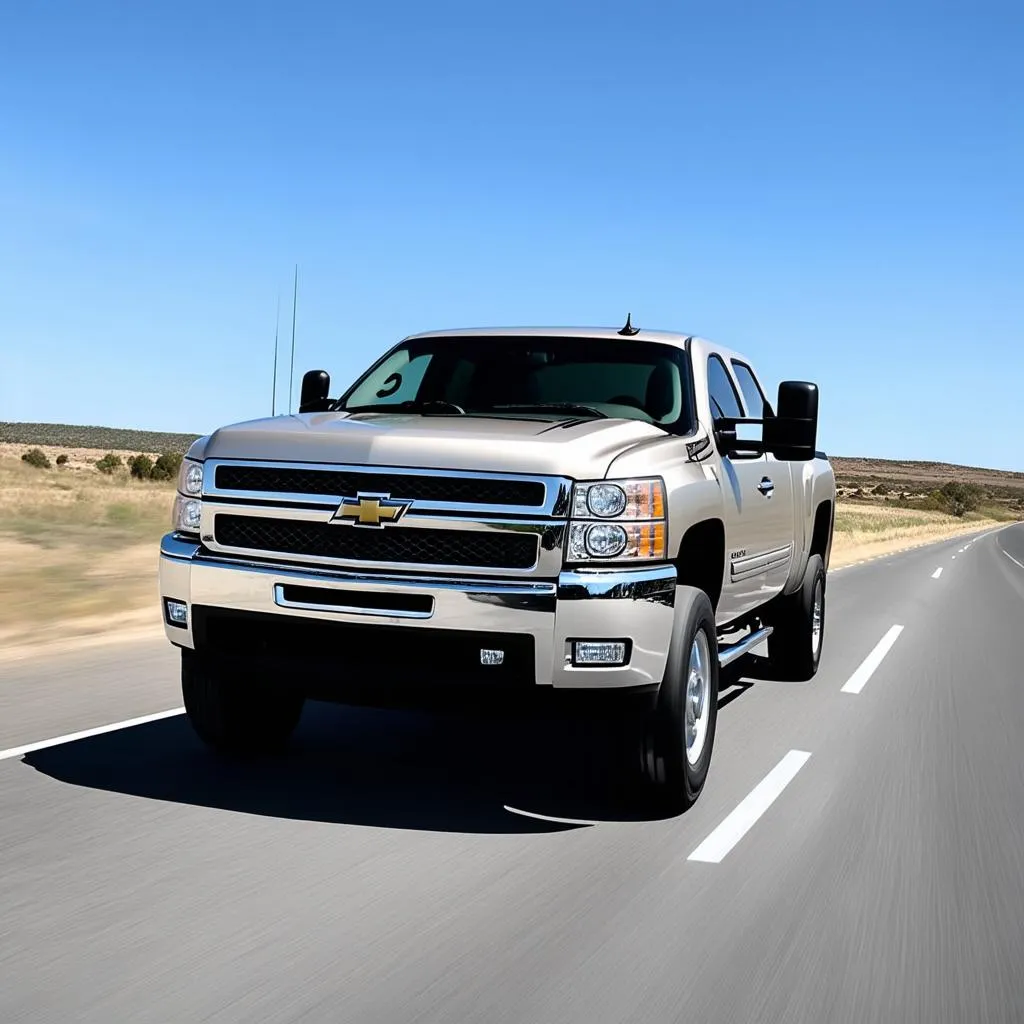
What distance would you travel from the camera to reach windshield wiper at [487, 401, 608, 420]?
6602 millimetres

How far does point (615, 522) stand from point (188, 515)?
6.42ft

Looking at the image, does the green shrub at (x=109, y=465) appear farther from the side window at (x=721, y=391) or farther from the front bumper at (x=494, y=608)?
the front bumper at (x=494, y=608)

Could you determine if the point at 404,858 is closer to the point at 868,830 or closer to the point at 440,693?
the point at 440,693

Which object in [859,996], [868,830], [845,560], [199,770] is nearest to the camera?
[859,996]

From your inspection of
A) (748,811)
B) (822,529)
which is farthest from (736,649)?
(822,529)

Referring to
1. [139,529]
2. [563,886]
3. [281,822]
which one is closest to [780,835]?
[563,886]


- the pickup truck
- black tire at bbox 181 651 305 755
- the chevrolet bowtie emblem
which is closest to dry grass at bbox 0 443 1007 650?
black tire at bbox 181 651 305 755

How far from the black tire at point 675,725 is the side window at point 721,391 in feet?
5.81

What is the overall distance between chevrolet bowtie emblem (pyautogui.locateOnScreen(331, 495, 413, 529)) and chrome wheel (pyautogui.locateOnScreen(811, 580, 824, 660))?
18.6ft

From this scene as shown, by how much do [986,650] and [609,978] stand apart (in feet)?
35.0

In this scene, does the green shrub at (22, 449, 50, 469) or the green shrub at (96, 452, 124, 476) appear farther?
the green shrub at (22, 449, 50, 469)

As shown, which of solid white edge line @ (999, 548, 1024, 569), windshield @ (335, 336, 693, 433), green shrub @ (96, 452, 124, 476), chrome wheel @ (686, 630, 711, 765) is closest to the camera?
chrome wheel @ (686, 630, 711, 765)

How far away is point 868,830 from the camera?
5.85 metres

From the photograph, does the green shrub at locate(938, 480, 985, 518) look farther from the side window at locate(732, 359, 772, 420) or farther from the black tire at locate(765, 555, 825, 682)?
the side window at locate(732, 359, 772, 420)
